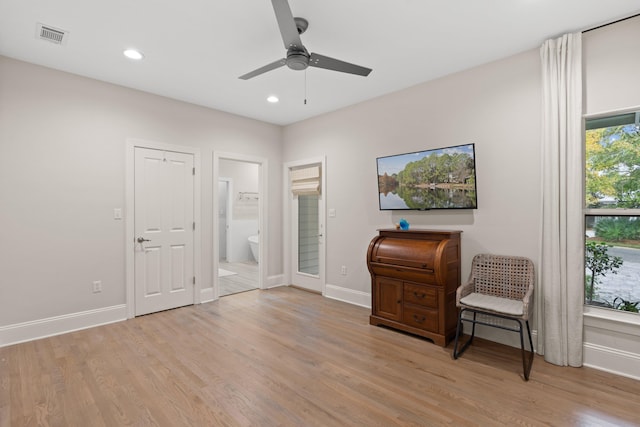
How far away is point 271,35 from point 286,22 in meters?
0.76

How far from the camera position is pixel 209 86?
12.3ft

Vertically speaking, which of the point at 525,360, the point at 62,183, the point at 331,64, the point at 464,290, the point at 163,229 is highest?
the point at 331,64

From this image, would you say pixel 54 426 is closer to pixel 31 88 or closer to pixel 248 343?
pixel 248 343

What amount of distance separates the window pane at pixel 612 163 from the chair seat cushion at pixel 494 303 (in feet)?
3.52

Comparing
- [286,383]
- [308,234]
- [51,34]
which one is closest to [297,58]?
[51,34]

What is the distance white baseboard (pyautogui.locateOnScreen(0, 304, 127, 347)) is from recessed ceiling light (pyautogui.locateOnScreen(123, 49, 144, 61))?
108 inches

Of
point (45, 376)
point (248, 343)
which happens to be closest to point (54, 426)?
point (45, 376)

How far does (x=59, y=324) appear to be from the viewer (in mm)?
3277

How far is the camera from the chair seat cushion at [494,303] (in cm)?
249

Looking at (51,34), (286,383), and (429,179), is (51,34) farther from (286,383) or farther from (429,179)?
(429,179)

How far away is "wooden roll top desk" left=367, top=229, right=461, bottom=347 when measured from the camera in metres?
3.00

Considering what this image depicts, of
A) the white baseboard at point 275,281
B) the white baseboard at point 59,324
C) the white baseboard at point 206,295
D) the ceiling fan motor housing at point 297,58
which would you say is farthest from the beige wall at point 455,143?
the white baseboard at point 59,324

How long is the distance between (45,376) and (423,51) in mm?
4236

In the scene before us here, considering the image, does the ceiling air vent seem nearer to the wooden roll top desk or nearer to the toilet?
the wooden roll top desk
